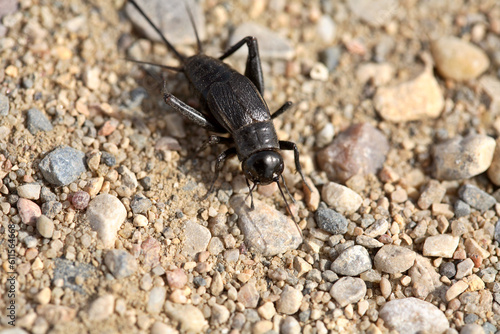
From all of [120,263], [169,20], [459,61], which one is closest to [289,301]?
[120,263]

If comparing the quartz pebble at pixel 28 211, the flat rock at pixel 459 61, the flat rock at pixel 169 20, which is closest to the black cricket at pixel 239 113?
the flat rock at pixel 169 20

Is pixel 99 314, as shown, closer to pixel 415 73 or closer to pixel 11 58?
pixel 11 58

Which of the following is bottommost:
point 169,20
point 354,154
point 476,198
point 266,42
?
point 476,198

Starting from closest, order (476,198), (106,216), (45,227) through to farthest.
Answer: (45,227)
(106,216)
(476,198)

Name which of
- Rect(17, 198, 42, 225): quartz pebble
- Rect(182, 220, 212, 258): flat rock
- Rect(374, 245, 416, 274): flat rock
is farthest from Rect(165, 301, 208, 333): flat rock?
Rect(374, 245, 416, 274): flat rock

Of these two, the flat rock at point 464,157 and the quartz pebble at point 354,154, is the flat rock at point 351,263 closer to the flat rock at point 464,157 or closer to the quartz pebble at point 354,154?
the quartz pebble at point 354,154

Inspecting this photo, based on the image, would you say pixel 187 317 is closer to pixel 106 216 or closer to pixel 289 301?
pixel 289 301

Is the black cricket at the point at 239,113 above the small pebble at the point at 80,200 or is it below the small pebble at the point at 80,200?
above
